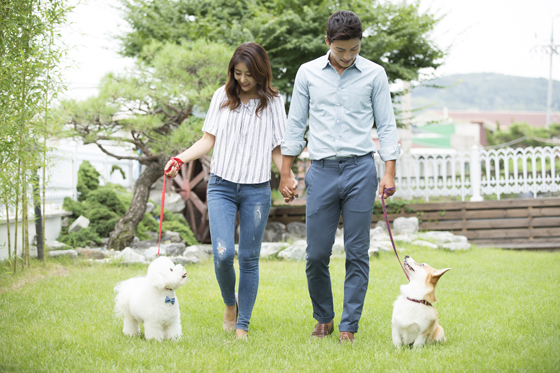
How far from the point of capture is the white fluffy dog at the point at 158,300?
2693mm

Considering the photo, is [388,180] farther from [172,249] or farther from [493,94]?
[493,94]

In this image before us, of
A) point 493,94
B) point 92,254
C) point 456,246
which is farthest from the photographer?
point 493,94

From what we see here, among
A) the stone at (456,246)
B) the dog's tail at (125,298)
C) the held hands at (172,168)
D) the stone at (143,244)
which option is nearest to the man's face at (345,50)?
the held hands at (172,168)

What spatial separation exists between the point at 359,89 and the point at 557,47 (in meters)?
27.1

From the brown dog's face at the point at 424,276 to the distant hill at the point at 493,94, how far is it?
104 metres

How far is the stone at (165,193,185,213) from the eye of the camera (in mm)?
10914

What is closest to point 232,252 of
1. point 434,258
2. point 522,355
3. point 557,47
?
point 522,355

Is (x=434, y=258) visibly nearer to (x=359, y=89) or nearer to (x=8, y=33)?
(x=359, y=89)

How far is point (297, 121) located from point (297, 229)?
726cm

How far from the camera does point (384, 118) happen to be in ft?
9.16

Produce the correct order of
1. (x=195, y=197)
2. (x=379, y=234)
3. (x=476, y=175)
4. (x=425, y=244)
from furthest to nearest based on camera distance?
(x=195, y=197) < (x=476, y=175) < (x=379, y=234) < (x=425, y=244)

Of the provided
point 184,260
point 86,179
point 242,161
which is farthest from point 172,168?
point 86,179

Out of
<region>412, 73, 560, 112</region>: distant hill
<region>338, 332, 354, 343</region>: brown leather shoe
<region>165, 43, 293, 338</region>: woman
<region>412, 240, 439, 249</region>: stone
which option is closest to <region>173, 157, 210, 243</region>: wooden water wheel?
<region>412, 240, 439, 249</region>: stone

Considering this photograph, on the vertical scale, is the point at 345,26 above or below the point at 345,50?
above
